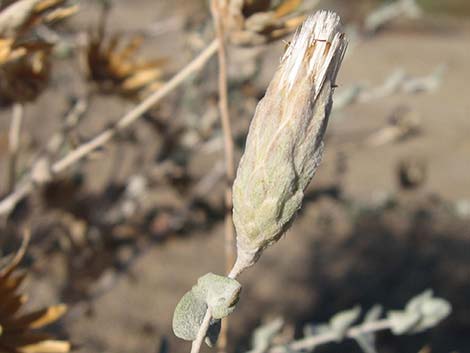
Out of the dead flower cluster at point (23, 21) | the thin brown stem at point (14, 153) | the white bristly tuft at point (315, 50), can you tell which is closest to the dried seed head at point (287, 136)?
the white bristly tuft at point (315, 50)

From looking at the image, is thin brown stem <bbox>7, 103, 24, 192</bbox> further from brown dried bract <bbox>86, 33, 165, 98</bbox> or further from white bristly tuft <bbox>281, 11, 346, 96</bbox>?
white bristly tuft <bbox>281, 11, 346, 96</bbox>

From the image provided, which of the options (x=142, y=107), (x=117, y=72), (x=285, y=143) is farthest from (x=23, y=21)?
(x=117, y=72)

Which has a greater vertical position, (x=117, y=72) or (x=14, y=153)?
(x=117, y=72)

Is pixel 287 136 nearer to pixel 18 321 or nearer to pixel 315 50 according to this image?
pixel 315 50

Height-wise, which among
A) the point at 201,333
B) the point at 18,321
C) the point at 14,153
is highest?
the point at 14,153

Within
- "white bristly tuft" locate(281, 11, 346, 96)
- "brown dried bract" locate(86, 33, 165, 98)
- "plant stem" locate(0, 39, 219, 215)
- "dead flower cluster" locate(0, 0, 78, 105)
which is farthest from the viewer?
"brown dried bract" locate(86, 33, 165, 98)

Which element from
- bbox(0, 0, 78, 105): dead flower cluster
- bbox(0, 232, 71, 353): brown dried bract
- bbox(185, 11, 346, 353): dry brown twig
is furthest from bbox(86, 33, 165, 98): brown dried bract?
bbox(185, 11, 346, 353): dry brown twig

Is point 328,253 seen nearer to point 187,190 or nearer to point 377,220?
point 377,220
